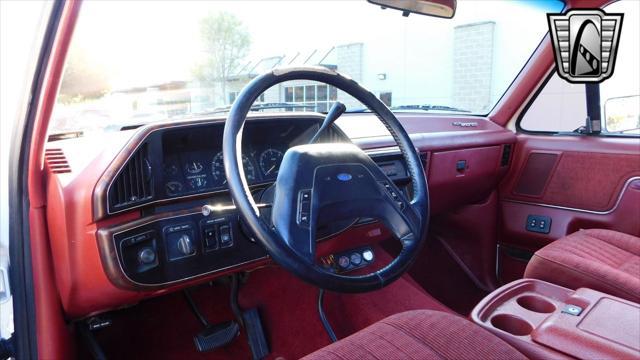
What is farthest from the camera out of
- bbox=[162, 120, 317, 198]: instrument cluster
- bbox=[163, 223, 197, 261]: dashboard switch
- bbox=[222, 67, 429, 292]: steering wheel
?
bbox=[162, 120, 317, 198]: instrument cluster

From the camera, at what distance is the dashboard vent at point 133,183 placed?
142 cm

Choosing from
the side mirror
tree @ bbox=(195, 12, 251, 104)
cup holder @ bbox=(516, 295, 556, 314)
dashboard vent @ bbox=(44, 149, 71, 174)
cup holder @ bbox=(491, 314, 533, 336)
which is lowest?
cup holder @ bbox=(491, 314, 533, 336)

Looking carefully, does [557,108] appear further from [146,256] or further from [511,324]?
[146,256]

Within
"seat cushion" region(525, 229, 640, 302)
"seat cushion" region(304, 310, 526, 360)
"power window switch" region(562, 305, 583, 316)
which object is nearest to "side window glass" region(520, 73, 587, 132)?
"seat cushion" region(525, 229, 640, 302)

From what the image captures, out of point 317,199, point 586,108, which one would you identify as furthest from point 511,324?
point 586,108

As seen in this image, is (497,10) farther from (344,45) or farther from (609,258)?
(609,258)

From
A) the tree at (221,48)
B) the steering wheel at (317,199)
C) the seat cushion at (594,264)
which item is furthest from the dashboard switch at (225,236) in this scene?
the seat cushion at (594,264)

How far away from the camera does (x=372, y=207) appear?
139cm

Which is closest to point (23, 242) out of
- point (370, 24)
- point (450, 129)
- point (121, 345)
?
point (121, 345)

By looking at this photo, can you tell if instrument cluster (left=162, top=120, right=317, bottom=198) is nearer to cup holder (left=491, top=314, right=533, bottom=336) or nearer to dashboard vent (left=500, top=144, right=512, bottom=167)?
cup holder (left=491, top=314, right=533, bottom=336)

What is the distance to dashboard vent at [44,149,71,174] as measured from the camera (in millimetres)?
1411

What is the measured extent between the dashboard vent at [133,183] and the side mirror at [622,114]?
239 cm

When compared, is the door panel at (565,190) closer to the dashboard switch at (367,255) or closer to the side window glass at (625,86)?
the side window glass at (625,86)

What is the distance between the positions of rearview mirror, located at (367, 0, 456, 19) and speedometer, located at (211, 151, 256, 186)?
0.75m
